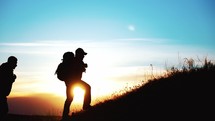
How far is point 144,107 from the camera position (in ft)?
27.1

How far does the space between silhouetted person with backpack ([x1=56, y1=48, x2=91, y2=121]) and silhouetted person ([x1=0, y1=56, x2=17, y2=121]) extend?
193cm

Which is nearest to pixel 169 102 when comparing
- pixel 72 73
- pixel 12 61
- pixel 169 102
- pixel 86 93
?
pixel 169 102

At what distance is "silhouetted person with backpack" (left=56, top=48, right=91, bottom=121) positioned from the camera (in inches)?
376

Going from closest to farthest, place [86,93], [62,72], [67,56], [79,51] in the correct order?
[67,56], [62,72], [86,93], [79,51]

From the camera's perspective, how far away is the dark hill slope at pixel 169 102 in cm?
704

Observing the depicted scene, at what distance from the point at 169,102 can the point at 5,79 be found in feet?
15.8

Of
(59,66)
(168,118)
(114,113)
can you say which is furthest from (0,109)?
(168,118)

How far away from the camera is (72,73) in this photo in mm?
9656

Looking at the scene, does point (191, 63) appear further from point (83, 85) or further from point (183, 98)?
point (83, 85)

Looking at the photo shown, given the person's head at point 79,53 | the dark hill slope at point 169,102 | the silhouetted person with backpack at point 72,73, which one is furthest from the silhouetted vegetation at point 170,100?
the person's head at point 79,53

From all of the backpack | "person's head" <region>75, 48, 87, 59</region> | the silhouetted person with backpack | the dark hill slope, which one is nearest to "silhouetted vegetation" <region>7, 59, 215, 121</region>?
the dark hill slope

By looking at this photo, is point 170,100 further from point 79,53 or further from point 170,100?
point 79,53

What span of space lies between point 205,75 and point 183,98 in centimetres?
176

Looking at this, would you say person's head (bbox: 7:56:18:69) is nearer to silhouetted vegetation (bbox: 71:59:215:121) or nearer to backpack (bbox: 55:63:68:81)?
backpack (bbox: 55:63:68:81)
